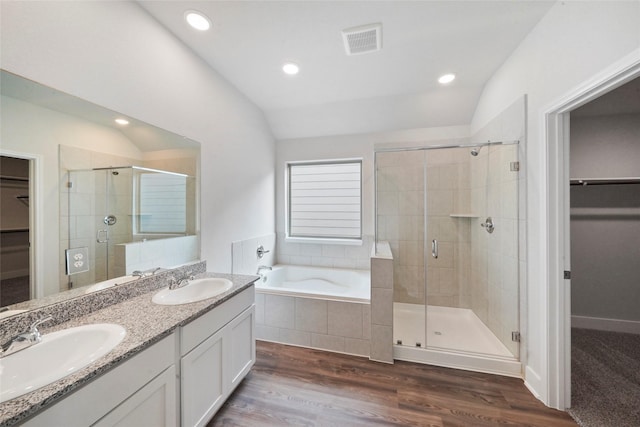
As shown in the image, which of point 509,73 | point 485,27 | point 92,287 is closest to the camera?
point 92,287

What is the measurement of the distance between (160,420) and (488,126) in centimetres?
348

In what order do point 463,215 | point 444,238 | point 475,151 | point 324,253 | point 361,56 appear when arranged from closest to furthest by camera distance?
point 361,56 < point 475,151 < point 463,215 < point 444,238 < point 324,253

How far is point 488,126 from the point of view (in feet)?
8.05

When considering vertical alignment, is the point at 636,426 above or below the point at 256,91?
below

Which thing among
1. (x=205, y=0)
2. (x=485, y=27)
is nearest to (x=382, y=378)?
(x=485, y=27)

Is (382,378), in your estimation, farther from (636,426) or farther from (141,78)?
(141,78)

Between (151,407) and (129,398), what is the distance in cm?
16

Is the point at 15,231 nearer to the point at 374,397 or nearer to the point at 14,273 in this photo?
the point at 14,273

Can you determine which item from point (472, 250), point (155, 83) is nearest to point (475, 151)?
point (472, 250)

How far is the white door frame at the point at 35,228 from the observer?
1.10m

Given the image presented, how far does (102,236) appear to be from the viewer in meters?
1.42

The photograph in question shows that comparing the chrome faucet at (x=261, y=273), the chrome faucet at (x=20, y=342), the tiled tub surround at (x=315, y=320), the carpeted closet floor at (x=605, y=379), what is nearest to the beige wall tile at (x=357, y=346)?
the tiled tub surround at (x=315, y=320)

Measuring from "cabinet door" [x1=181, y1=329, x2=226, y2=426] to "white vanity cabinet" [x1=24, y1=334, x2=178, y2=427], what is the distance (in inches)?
2.9

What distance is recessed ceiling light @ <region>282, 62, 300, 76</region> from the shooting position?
2.14 metres
